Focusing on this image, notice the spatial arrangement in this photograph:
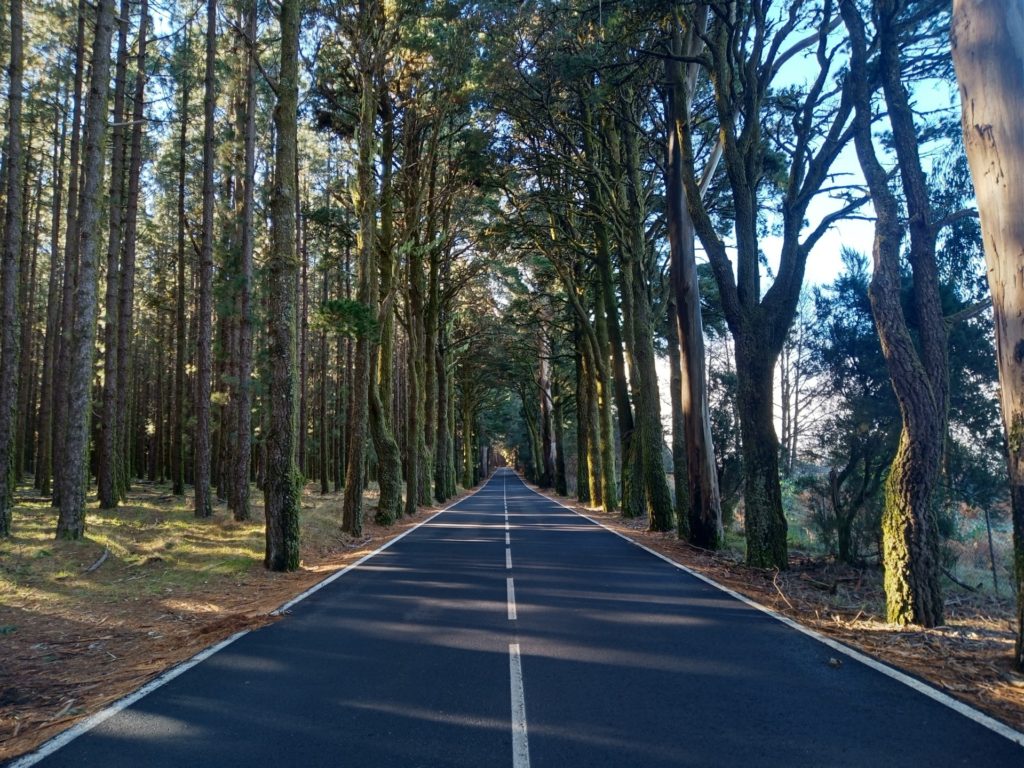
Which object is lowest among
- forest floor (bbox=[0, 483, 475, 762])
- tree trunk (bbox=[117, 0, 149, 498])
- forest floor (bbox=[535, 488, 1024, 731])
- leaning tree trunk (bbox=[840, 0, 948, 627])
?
forest floor (bbox=[535, 488, 1024, 731])

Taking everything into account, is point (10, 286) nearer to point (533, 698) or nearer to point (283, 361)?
point (283, 361)

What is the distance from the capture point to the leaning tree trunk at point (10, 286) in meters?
12.9

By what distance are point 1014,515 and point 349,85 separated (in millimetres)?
20537

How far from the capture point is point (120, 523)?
640 inches

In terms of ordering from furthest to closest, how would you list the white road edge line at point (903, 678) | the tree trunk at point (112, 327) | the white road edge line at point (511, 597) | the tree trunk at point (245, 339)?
the tree trunk at point (112, 327)
the tree trunk at point (245, 339)
the white road edge line at point (511, 597)
the white road edge line at point (903, 678)

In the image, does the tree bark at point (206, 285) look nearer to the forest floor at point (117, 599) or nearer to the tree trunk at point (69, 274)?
the forest floor at point (117, 599)

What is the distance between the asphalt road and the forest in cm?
204

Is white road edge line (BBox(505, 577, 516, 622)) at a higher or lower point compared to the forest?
lower

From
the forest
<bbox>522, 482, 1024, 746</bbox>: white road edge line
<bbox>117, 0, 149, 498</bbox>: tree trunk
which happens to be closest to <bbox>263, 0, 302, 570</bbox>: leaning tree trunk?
the forest

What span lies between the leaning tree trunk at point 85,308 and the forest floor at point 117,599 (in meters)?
0.86

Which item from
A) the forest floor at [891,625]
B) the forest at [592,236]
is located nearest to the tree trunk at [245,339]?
the forest at [592,236]

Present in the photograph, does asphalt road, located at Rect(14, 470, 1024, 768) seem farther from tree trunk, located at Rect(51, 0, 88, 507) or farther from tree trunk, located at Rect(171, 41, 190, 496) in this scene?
tree trunk, located at Rect(171, 41, 190, 496)

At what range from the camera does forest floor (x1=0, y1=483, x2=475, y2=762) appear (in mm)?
5855

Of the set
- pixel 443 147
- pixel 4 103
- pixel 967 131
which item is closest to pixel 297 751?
pixel 967 131
